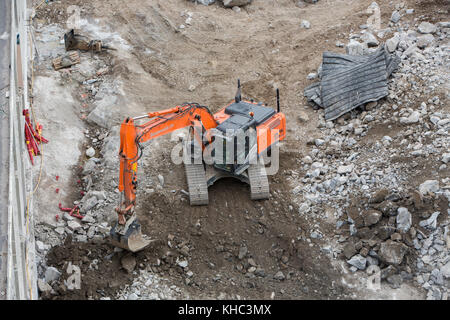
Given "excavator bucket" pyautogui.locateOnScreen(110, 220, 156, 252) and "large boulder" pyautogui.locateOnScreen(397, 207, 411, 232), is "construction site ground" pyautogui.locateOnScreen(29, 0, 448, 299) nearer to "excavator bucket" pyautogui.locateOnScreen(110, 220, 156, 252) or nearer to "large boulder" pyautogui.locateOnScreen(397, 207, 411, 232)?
"excavator bucket" pyautogui.locateOnScreen(110, 220, 156, 252)

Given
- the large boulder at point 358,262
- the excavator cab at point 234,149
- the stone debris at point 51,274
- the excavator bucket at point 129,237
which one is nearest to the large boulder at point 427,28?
the excavator cab at point 234,149

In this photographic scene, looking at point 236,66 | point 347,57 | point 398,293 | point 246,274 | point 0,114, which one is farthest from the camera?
point 236,66

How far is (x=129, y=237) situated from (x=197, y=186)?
2690 millimetres

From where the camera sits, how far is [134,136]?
12938 mm

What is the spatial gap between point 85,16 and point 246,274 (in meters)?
12.8

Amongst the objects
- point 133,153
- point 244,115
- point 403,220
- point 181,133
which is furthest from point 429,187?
point 181,133

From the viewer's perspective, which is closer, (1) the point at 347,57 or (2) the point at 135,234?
(2) the point at 135,234

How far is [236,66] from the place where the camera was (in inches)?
869

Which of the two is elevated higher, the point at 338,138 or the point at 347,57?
the point at 347,57

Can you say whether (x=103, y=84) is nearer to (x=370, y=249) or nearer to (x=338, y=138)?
(x=338, y=138)

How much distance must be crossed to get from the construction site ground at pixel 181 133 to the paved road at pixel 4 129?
3.37 ft

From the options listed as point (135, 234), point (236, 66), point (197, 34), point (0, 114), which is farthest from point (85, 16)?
point (135, 234)

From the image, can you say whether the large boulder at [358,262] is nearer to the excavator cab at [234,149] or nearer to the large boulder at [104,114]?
the excavator cab at [234,149]

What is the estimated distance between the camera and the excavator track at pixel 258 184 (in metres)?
16.1
